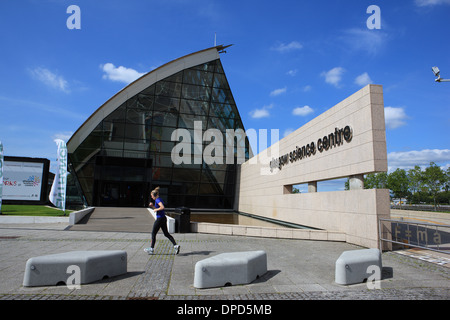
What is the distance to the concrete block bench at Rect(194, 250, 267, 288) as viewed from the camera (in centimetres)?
519

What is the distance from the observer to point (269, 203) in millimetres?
21188

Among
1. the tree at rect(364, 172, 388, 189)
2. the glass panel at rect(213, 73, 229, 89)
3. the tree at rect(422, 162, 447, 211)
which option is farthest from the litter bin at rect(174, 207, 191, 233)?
the tree at rect(364, 172, 388, 189)

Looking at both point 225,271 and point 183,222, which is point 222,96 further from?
point 225,271

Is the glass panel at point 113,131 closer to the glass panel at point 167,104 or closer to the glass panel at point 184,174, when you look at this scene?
the glass panel at point 167,104

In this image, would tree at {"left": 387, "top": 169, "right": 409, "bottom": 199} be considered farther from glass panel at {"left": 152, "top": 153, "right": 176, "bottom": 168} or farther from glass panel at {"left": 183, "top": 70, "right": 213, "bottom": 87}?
glass panel at {"left": 152, "top": 153, "right": 176, "bottom": 168}

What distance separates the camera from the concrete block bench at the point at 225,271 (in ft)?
17.0

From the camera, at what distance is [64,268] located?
5.17 meters

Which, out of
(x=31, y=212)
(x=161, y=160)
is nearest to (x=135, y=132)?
(x=161, y=160)

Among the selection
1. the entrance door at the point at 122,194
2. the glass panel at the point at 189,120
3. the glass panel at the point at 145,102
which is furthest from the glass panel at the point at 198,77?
the entrance door at the point at 122,194

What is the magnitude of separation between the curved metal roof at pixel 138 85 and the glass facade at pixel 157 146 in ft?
1.28

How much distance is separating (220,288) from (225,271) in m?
0.31

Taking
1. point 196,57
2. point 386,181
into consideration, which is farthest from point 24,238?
point 386,181

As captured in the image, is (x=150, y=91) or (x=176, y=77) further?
(x=176, y=77)
